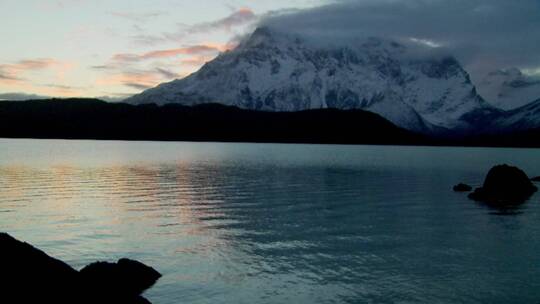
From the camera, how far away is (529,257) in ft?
118

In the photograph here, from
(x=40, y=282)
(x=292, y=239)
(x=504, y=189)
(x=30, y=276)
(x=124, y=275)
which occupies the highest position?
(x=30, y=276)

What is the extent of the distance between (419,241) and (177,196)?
35.3 meters

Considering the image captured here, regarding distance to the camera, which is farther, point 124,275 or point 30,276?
point 124,275

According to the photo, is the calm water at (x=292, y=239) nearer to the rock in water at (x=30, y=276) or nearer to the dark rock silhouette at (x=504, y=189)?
the dark rock silhouette at (x=504, y=189)

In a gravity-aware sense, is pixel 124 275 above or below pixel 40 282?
below

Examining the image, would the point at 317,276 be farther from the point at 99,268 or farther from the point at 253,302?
the point at 99,268

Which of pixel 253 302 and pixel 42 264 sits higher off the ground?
pixel 42 264

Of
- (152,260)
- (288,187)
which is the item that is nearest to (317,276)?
(152,260)

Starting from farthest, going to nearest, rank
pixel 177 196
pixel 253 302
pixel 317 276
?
pixel 177 196
pixel 317 276
pixel 253 302

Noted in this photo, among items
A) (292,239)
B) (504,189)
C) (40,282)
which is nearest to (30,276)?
(40,282)

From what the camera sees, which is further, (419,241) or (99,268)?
(419,241)

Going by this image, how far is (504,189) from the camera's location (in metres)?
75.7

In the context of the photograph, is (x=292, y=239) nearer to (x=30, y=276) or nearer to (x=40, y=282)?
(x=40, y=282)

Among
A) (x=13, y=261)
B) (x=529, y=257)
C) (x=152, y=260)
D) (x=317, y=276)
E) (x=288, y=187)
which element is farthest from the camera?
(x=288, y=187)
